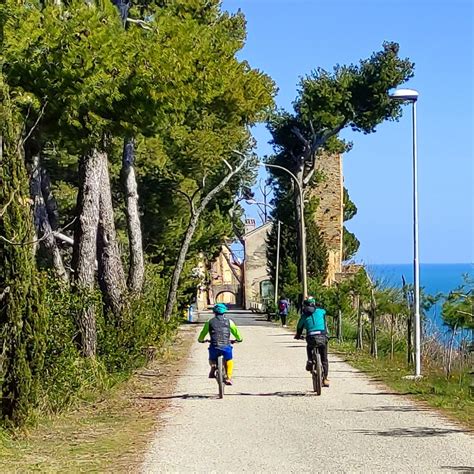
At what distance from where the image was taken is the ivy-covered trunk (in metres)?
11.0

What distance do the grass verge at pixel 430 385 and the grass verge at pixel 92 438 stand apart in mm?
4351

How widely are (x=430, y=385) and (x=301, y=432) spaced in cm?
602

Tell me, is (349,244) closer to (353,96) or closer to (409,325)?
(353,96)

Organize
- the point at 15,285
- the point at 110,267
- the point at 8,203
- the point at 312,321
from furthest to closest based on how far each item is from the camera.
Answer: the point at 110,267 → the point at 312,321 → the point at 15,285 → the point at 8,203

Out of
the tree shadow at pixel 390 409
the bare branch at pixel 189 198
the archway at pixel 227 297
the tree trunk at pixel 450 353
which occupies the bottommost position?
the tree shadow at pixel 390 409

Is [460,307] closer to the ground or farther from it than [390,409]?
farther from it

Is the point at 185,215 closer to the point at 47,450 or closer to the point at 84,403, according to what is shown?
the point at 84,403

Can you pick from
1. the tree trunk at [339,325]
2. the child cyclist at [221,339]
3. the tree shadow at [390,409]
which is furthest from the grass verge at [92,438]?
the tree trunk at [339,325]

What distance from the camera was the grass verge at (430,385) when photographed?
14.5 metres

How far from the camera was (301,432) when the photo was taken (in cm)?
1231

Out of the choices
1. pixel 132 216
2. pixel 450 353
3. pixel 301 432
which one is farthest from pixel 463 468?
pixel 132 216

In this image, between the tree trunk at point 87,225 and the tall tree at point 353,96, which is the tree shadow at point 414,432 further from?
the tall tree at point 353,96

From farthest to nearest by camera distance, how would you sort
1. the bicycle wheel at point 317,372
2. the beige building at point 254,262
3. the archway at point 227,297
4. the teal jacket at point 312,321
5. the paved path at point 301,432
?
the archway at point 227,297 → the beige building at point 254,262 → the teal jacket at point 312,321 → the bicycle wheel at point 317,372 → the paved path at point 301,432

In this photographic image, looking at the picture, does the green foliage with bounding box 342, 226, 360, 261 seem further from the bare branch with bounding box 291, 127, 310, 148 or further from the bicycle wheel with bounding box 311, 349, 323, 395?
the bicycle wheel with bounding box 311, 349, 323, 395
